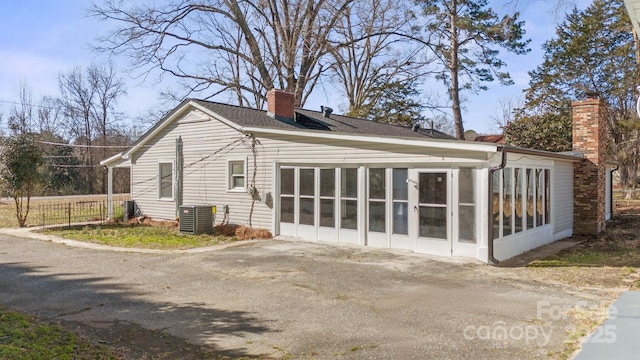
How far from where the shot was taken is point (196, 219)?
42.9ft

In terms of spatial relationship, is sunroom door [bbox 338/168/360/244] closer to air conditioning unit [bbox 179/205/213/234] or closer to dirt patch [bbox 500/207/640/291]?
dirt patch [bbox 500/207/640/291]

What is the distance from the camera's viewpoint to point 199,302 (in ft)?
20.9

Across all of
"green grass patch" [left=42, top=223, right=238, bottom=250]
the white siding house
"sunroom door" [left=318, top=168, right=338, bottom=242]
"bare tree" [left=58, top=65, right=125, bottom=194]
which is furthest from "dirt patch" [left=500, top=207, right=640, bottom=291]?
"bare tree" [left=58, top=65, right=125, bottom=194]

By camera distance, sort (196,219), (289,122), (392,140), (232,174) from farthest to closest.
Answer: (289,122)
(232,174)
(196,219)
(392,140)

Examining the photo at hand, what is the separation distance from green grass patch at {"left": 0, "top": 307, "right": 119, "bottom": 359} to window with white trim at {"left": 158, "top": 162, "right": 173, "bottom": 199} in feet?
35.0

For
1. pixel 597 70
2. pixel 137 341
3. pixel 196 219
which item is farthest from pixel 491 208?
pixel 597 70

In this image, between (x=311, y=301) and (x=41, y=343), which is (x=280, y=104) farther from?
(x=41, y=343)

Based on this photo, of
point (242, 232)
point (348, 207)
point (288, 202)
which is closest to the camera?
point (348, 207)

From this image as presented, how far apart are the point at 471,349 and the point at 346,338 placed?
1319 millimetres

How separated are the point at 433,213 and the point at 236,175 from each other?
6598 mm

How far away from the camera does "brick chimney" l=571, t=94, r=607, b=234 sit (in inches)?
531

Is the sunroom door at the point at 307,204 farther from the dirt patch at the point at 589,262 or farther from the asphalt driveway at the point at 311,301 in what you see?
the dirt patch at the point at 589,262

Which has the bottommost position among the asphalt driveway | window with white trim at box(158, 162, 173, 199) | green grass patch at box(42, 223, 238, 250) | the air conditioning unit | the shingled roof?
the asphalt driveway

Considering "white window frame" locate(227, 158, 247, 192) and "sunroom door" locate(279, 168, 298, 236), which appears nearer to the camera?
"sunroom door" locate(279, 168, 298, 236)
